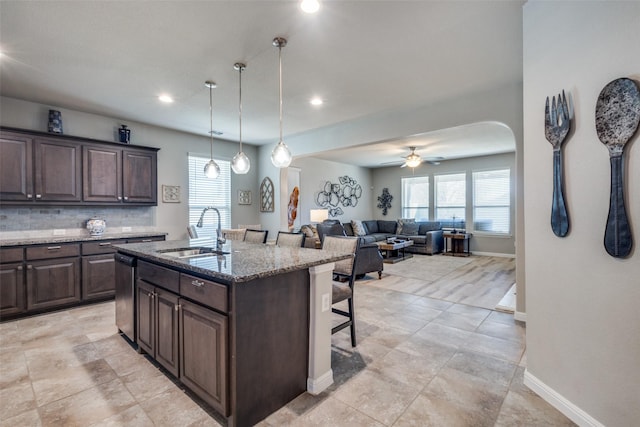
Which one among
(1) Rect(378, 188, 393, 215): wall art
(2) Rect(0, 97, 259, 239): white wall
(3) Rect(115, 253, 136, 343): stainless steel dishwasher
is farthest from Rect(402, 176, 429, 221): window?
(3) Rect(115, 253, 136, 343): stainless steel dishwasher

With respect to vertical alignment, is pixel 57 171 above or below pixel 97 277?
above

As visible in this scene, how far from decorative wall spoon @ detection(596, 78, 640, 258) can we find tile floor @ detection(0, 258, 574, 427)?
1122 millimetres

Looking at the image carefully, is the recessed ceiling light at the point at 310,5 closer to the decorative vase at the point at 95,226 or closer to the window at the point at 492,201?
the decorative vase at the point at 95,226

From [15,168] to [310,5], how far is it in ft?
13.1

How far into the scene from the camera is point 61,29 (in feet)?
7.64

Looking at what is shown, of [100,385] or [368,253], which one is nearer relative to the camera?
[100,385]

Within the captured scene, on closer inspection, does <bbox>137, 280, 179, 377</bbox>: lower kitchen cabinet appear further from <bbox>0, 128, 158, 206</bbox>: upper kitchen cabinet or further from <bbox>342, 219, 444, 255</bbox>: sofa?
<bbox>342, 219, 444, 255</bbox>: sofa

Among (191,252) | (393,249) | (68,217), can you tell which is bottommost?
(393,249)

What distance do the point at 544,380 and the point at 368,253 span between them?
124 inches

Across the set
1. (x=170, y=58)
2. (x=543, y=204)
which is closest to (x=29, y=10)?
(x=170, y=58)

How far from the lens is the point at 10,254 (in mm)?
3373

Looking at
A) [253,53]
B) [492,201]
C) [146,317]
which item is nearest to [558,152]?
[253,53]

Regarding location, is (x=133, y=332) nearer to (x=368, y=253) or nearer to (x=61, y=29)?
(x=61, y=29)

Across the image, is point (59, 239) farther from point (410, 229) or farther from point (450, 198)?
point (450, 198)
